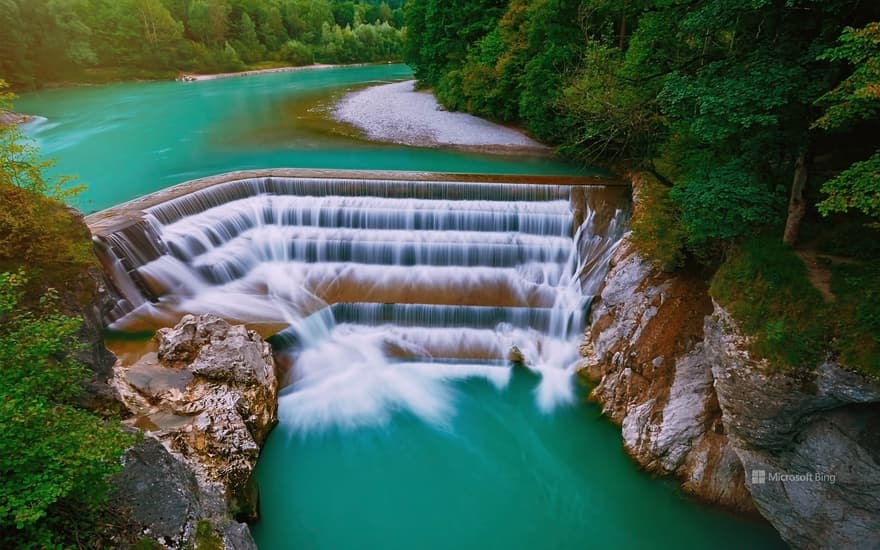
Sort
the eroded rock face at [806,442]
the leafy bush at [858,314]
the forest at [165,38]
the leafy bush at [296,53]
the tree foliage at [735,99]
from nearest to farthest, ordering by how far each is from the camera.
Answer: the tree foliage at [735,99], the leafy bush at [858,314], the eroded rock face at [806,442], the forest at [165,38], the leafy bush at [296,53]

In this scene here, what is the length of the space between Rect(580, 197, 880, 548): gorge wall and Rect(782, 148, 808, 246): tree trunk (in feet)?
4.37

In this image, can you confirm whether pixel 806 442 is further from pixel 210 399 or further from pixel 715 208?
pixel 210 399

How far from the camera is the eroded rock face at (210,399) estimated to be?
24.5 feet

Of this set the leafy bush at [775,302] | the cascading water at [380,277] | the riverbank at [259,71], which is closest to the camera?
the leafy bush at [775,302]

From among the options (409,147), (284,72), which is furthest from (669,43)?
(284,72)

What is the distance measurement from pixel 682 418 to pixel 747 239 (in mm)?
3199

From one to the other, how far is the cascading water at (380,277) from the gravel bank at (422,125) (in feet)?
26.6

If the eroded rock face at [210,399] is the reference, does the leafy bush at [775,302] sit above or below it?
above

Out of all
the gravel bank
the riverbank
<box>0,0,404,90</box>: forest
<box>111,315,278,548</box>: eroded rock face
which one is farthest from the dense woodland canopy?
the riverbank

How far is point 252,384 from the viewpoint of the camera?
30.5 ft

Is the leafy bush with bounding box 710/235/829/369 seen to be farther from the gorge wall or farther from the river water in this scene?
the river water

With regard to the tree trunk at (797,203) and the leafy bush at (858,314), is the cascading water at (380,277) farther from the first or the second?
the leafy bush at (858,314)

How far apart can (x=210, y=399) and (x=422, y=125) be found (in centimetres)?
1967

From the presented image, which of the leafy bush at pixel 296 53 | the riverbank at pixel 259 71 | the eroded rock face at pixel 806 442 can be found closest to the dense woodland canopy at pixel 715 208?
the eroded rock face at pixel 806 442
